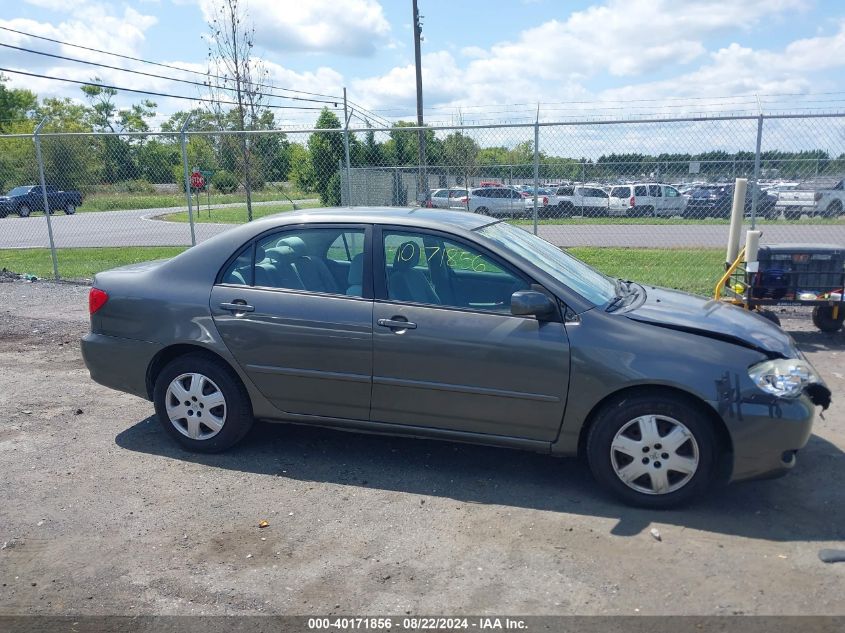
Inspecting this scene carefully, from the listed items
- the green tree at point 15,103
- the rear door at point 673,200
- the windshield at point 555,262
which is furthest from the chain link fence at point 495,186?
the green tree at point 15,103

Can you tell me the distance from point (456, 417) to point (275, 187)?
12753mm

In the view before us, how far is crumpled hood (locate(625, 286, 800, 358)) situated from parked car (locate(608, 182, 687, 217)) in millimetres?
7152

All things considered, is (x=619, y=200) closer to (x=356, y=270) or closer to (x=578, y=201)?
(x=578, y=201)

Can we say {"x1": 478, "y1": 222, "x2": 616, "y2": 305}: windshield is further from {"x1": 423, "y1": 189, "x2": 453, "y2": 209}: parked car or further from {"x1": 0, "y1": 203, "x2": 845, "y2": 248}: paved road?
{"x1": 423, "y1": 189, "x2": 453, "y2": 209}: parked car

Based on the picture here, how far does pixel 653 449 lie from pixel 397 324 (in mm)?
1620

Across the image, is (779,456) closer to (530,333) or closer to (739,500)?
(739,500)

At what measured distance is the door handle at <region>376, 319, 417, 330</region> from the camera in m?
4.37

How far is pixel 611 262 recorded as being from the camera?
1290 cm

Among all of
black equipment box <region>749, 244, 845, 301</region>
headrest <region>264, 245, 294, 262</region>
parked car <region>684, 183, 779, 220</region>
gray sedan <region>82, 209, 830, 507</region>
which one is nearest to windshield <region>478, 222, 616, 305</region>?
gray sedan <region>82, 209, 830, 507</region>

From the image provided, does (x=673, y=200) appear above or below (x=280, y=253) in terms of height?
below

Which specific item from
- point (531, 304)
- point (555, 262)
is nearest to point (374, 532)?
point (531, 304)

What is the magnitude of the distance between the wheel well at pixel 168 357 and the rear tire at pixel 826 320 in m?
6.31

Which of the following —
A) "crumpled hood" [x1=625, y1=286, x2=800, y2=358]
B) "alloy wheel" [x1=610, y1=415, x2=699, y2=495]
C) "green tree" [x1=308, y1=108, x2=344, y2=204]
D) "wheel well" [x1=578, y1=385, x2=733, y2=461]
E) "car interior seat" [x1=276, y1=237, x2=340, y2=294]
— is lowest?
"alloy wheel" [x1=610, y1=415, x2=699, y2=495]

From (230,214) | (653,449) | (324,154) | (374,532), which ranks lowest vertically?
(374,532)
